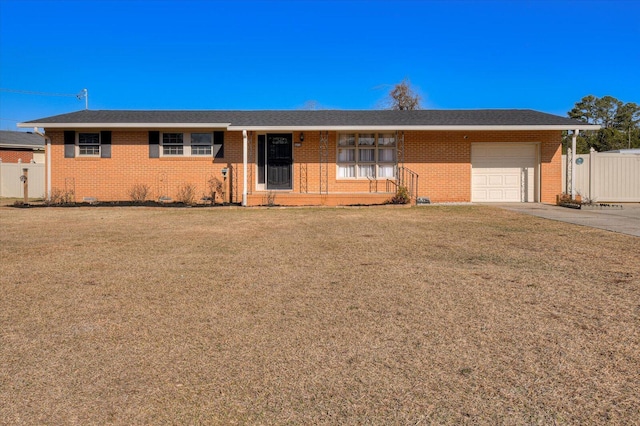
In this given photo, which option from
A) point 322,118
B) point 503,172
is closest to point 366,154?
point 322,118

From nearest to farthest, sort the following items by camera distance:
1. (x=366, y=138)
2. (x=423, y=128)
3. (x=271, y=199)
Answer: (x=271, y=199) → (x=423, y=128) → (x=366, y=138)

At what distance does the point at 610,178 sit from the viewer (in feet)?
60.8

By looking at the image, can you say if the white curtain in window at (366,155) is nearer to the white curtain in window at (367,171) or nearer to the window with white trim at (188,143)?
the white curtain in window at (367,171)

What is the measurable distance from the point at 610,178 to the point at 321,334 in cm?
1809

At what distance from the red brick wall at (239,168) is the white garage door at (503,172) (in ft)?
→ 1.04

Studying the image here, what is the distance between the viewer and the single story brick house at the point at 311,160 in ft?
58.3

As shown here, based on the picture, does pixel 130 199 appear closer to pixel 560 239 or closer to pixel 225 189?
pixel 225 189

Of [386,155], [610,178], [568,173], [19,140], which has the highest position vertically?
[19,140]

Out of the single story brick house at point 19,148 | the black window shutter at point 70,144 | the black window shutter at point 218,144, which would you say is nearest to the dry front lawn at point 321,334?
the black window shutter at point 218,144

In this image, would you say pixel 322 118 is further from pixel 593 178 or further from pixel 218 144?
pixel 593 178

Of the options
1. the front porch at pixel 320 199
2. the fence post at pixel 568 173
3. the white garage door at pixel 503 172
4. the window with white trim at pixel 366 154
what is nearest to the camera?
the front porch at pixel 320 199

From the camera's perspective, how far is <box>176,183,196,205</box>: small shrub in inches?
695

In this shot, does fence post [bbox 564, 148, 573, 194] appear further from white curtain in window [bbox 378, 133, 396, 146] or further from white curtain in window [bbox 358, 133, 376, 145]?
white curtain in window [bbox 358, 133, 376, 145]

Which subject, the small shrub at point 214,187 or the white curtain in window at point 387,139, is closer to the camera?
the small shrub at point 214,187
